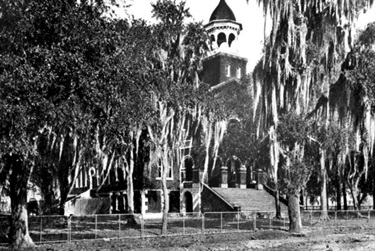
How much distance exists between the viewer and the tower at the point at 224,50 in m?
61.8

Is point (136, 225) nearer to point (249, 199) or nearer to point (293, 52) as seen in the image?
point (293, 52)

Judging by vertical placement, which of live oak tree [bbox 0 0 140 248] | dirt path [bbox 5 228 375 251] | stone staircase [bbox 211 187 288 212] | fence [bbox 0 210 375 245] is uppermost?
live oak tree [bbox 0 0 140 248]

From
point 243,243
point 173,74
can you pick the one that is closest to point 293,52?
point 173,74

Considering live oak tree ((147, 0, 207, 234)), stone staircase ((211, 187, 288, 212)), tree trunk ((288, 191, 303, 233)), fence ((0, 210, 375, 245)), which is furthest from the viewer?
stone staircase ((211, 187, 288, 212))

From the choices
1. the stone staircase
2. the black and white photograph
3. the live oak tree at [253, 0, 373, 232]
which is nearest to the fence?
the black and white photograph

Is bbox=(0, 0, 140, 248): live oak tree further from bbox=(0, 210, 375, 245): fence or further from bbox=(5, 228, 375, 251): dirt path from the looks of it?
bbox=(0, 210, 375, 245): fence

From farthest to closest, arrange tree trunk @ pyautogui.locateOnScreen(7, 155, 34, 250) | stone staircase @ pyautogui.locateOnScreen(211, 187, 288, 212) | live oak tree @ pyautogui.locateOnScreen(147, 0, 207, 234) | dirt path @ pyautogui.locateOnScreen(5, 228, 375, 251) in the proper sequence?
stone staircase @ pyautogui.locateOnScreen(211, 187, 288, 212) → live oak tree @ pyautogui.locateOnScreen(147, 0, 207, 234) → dirt path @ pyautogui.locateOnScreen(5, 228, 375, 251) → tree trunk @ pyautogui.locateOnScreen(7, 155, 34, 250)

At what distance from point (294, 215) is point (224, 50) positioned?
40.3 m

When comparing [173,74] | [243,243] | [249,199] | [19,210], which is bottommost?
[243,243]

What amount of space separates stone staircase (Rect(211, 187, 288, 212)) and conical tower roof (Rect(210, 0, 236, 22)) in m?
25.0

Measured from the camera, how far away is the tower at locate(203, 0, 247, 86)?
6181 centimetres

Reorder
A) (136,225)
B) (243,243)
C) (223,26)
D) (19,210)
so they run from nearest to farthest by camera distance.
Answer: (19,210) < (243,243) < (136,225) < (223,26)

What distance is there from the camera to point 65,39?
16.6 meters

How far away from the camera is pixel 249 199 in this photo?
43625mm
